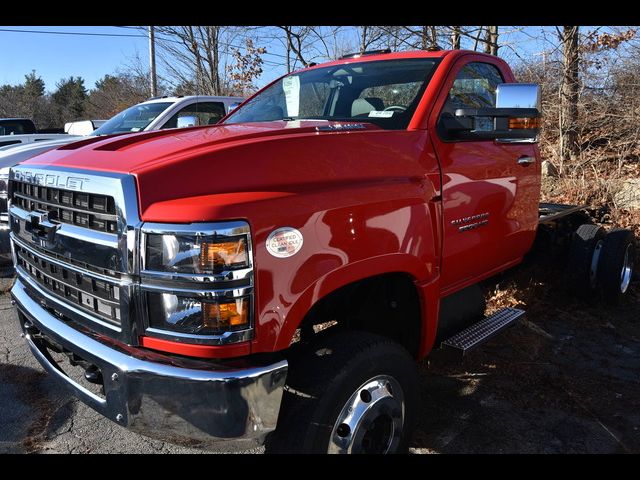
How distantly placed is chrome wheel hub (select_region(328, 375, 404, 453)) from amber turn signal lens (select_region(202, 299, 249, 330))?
0.64m

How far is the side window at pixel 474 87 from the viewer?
3176 mm

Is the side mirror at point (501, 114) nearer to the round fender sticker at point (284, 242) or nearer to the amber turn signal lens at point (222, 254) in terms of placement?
the round fender sticker at point (284, 242)

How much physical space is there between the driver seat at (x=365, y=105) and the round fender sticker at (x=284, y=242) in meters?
1.44

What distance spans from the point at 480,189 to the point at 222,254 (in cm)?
190

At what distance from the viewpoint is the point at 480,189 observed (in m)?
3.12

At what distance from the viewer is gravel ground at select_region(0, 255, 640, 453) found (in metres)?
2.88

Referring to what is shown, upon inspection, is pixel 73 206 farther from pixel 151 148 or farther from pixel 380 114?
pixel 380 114

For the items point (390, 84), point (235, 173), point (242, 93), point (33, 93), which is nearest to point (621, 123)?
point (390, 84)

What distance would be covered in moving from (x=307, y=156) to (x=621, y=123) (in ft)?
31.4

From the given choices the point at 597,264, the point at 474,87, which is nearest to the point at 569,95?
the point at 597,264

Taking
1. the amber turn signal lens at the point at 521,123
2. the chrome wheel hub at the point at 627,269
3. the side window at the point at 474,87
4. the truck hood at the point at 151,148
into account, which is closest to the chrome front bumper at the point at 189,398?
the truck hood at the point at 151,148

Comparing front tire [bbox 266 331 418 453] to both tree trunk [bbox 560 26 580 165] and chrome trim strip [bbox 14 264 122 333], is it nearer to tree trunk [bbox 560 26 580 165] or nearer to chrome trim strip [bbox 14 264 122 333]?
chrome trim strip [bbox 14 264 122 333]
